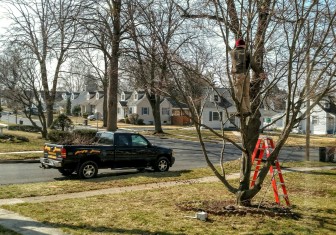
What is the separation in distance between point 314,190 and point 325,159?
10501 millimetres

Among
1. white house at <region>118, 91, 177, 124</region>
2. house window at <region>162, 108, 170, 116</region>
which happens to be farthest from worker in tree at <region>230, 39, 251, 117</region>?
house window at <region>162, 108, 170, 116</region>

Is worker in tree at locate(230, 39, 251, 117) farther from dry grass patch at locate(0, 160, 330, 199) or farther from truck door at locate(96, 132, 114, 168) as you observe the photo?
truck door at locate(96, 132, 114, 168)

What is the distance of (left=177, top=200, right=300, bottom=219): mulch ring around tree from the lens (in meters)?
8.57

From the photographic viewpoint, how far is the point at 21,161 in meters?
19.1

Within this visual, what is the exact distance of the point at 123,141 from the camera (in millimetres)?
15641

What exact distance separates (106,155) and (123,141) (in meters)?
1.01

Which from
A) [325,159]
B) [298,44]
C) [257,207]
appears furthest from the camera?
[325,159]

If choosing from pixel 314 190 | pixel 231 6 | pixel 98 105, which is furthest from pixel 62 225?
pixel 98 105

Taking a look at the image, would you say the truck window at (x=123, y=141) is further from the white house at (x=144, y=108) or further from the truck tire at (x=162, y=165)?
the white house at (x=144, y=108)

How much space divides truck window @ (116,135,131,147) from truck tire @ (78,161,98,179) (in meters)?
1.38

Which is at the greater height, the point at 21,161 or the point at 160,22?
the point at 160,22

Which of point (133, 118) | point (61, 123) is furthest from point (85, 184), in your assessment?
point (133, 118)

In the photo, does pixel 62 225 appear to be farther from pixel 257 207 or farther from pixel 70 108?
pixel 70 108

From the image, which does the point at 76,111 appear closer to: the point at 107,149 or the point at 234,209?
the point at 107,149
